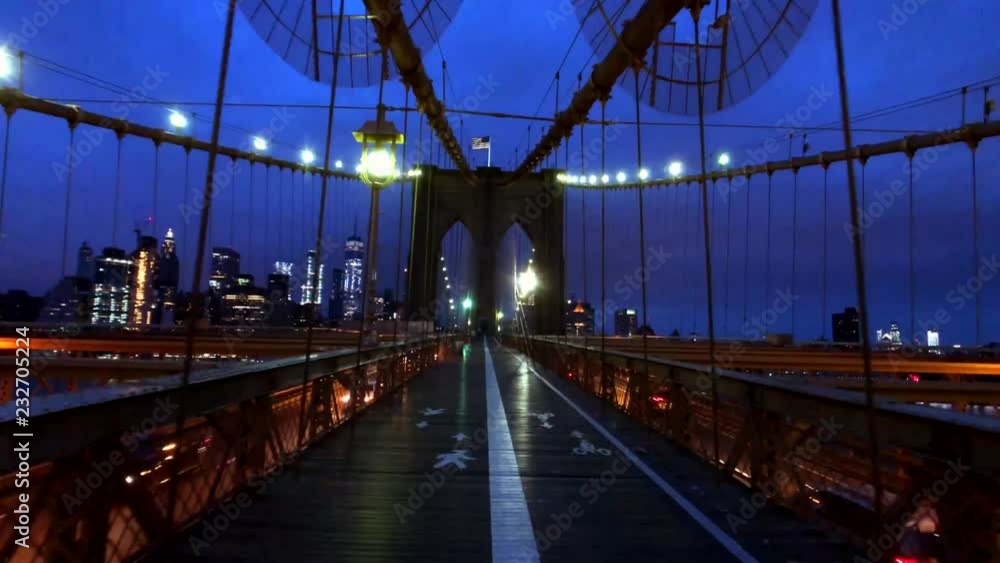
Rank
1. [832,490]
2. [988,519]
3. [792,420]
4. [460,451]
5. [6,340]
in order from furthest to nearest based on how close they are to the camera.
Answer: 1. [6,340]
2. [460,451]
3. [792,420]
4. [832,490]
5. [988,519]

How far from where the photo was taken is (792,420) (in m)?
4.89

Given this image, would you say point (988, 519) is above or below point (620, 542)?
above

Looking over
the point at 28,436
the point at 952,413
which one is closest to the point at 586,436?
the point at 952,413

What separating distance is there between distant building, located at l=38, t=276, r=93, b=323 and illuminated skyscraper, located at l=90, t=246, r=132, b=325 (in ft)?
6.82

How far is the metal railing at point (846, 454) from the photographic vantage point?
9.75 ft

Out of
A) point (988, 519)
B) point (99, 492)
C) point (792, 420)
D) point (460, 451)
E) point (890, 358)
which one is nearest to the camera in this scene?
point (988, 519)

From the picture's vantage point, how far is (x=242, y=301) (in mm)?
49562

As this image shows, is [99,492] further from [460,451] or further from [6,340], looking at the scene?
[6,340]

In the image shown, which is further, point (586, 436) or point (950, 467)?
point (586, 436)

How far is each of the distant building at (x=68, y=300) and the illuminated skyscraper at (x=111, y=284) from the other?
2.08 m

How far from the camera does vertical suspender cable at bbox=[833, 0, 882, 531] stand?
3.50m

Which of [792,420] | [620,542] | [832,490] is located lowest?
[620,542]

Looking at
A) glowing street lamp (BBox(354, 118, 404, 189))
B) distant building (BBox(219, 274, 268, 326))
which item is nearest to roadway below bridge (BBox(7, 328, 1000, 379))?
glowing street lamp (BBox(354, 118, 404, 189))

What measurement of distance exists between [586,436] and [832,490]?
3949mm
